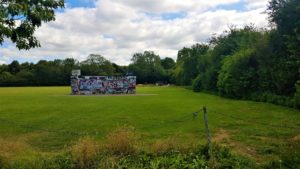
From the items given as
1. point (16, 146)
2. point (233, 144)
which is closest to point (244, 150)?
point (233, 144)

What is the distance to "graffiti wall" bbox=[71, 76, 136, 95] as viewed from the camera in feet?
159

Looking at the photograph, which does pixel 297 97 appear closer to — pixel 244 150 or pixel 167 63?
pixel 244 150

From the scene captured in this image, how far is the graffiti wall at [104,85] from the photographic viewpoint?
4859 centimetres

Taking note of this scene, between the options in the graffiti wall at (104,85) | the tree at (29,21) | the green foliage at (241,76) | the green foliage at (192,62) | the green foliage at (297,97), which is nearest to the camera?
the tree at (29,21)

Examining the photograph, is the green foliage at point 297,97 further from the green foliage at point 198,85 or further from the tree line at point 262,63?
the green foliage at point 198,85

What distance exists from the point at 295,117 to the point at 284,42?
33.1ft

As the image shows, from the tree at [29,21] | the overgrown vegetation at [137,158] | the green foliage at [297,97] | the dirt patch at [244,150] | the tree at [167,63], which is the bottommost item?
the dirt patch at [244,150]

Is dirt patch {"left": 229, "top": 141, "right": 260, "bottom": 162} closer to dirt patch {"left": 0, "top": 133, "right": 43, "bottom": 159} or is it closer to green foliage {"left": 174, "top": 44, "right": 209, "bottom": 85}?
dirt patch {"left": 0, "top": 133, "right": 43, "bottom": 159}

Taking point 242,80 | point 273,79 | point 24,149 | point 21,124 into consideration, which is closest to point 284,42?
point 273,79

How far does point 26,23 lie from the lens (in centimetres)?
785

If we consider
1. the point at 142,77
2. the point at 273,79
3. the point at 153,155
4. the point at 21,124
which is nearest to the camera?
the point at 153,155

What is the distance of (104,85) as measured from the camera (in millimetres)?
49469

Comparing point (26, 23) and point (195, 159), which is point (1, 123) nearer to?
point (26, 23)

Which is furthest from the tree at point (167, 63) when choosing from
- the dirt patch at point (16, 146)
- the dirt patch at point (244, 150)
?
the dirt patch at point (244, 150)
